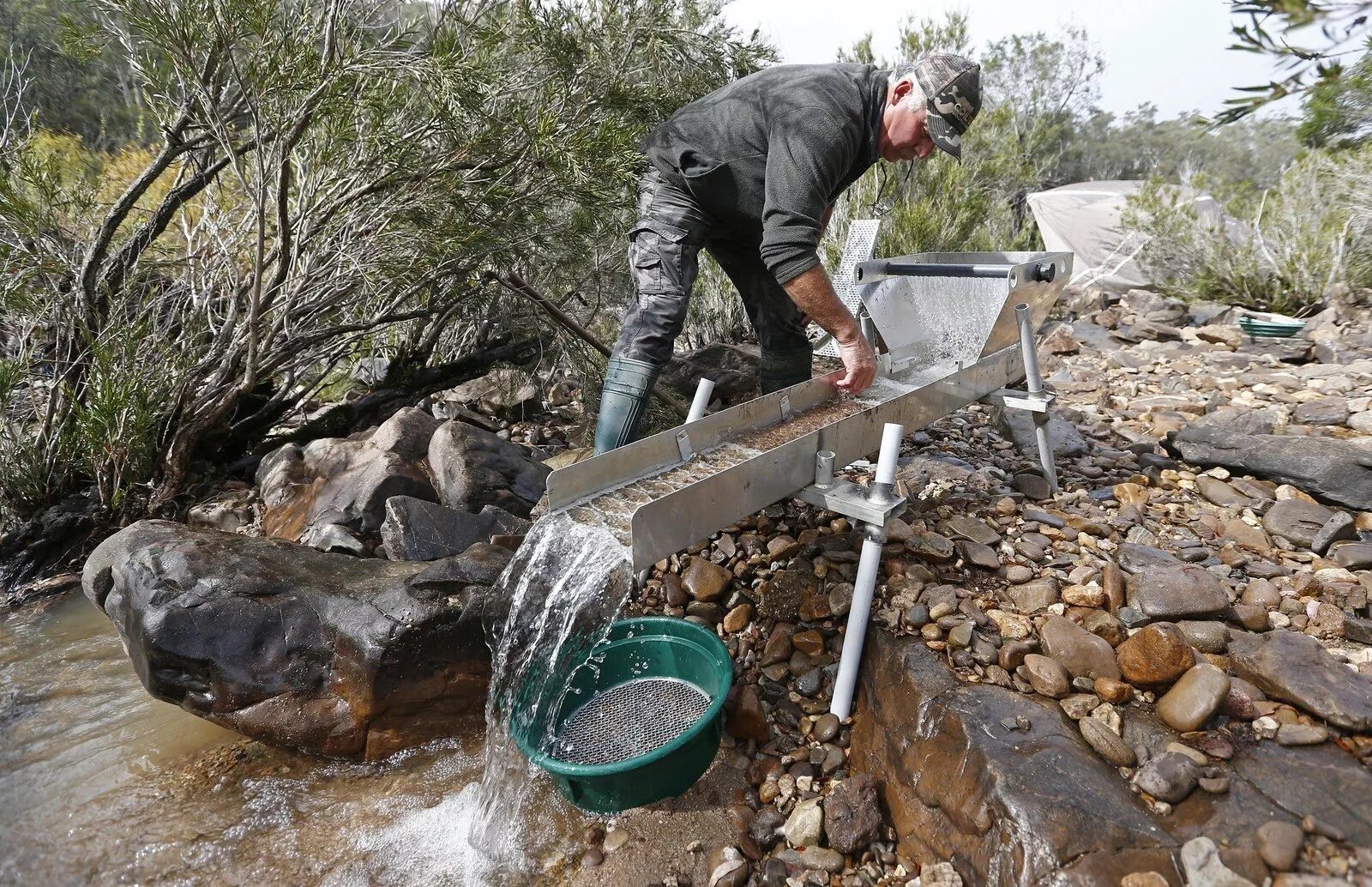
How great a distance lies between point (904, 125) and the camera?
2.50m

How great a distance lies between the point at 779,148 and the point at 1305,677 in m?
2.08

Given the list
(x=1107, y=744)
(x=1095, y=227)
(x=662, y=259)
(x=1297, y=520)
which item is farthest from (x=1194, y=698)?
(x=1095, y=227)

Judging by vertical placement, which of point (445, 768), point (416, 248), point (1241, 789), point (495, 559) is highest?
point (416, 248)

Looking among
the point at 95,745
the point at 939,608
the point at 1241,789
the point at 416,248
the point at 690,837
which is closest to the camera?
the point at 1241,789

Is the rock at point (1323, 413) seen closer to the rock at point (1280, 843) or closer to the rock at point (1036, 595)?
the rock at point (1036, 595)

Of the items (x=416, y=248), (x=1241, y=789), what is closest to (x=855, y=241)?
(x=416, y=248)

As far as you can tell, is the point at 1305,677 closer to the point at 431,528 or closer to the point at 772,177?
the point at 772,177

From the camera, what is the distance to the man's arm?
2.39m

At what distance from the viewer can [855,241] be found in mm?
4883

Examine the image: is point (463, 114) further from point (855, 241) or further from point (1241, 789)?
point (1241, 789)

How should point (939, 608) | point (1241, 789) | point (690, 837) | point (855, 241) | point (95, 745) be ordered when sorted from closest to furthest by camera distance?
point (1241, 789) → point (690, 837) → point (939, 608) → point (95, 745) → point (855, 241)

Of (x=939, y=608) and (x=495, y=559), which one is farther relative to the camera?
(x=495, y=559)

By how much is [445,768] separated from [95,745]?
130 cm

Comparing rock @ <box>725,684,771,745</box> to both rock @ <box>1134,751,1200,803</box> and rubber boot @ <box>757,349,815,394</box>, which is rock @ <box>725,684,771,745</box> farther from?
rubber boot @ <box>757,349,815,394</box>
